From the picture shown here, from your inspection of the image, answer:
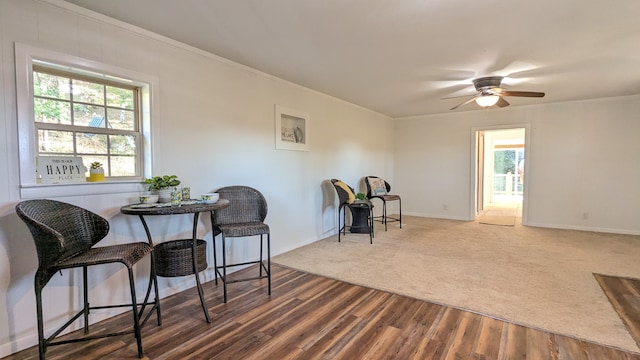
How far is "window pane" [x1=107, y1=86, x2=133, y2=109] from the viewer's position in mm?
2477

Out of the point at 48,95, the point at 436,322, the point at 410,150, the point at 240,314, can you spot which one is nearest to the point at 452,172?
the point at 410,150

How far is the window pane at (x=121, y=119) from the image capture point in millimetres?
2475

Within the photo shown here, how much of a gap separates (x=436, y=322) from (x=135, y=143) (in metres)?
2.82

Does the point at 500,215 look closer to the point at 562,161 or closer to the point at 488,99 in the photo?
the point at 562,161

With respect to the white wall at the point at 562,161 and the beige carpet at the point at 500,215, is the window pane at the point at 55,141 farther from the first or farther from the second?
the beige carpet at the point at 500,215

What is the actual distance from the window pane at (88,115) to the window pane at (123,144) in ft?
0.44

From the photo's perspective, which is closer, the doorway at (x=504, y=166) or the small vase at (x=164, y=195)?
the small vase at (x=164, y=195)

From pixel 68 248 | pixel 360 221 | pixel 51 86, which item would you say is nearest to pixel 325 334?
pixel 68 248

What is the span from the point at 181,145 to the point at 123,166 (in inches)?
19.5

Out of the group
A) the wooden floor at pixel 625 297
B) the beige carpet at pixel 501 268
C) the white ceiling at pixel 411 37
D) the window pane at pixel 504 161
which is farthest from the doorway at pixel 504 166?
the wooden floor at pixel 625 297

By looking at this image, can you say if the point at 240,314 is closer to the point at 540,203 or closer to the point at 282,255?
the point at 282,255

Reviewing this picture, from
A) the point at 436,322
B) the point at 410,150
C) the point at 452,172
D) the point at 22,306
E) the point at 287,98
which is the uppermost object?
the point at 287,98

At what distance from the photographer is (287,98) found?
13.3 feet

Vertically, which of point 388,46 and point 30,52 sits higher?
point 388,46
